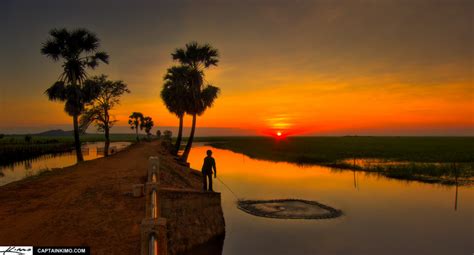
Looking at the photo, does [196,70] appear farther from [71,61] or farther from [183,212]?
[183,212]

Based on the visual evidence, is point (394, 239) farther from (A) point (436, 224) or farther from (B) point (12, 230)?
(B) point (12, 230)

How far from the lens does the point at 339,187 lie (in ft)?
84.0

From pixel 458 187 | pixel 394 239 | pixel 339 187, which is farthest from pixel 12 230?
pixel 458 187

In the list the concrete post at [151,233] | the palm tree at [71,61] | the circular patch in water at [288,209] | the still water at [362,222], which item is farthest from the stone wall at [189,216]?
the palm tree at [71,61]

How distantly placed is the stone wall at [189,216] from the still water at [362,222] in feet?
2.58

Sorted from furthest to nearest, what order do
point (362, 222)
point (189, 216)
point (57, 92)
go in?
point (57, 92)
point (362, 222)
point (189, 216)

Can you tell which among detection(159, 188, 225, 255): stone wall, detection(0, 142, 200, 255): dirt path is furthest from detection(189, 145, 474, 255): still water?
detection(0, 142, 200, 255): dirt path

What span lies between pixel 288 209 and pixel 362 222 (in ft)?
13.8

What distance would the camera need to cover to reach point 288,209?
18312 mm

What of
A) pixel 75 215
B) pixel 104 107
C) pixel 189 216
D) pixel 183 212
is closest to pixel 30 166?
pixel 104 107
